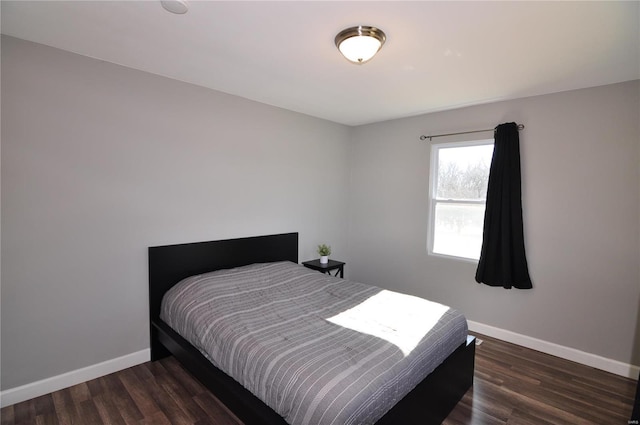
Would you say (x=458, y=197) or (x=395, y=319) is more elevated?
(x=458, y=197)

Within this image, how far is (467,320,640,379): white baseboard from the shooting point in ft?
8.42

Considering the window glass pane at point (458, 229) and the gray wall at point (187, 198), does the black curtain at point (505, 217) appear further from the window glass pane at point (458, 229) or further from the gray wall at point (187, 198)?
the window glass pane at point (458, 229)

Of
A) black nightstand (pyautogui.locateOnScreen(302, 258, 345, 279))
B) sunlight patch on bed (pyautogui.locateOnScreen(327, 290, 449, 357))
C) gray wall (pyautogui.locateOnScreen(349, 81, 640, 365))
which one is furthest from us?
black nightstand (pyautogui.locateOnScreen(302, 258, 345, 279))

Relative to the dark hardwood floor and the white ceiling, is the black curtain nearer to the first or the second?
the white ceiling

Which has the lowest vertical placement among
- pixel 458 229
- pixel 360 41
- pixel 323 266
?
pixel 323 266

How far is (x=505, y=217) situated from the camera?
3029 millimetres

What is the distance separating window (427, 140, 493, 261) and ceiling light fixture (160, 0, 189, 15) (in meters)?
2.90

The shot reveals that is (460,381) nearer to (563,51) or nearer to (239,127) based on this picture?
(563,51)

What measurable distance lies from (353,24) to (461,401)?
2619 mm

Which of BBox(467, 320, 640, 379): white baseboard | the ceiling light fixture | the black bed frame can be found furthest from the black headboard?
BBox(467, 320, 640, 379): white baseboard

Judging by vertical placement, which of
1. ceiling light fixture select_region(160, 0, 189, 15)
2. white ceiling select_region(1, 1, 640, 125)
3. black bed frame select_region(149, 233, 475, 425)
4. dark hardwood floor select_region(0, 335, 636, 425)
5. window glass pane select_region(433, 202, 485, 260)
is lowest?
dark hardwood floor select_region(0, 335, 636, 425)

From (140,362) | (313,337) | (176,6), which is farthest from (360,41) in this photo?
(140,362)

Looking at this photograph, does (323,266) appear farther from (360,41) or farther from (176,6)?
(176,6)

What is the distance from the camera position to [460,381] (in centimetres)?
222
